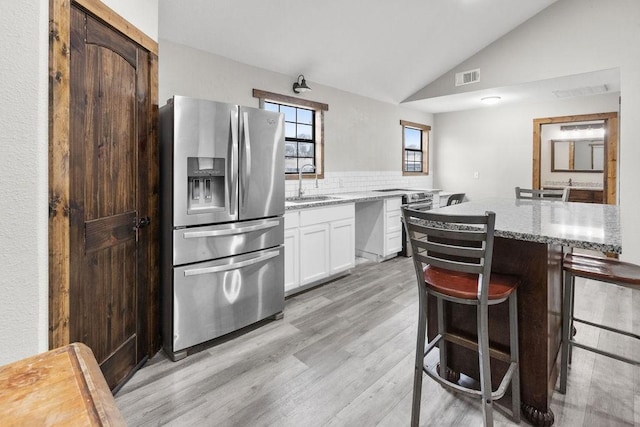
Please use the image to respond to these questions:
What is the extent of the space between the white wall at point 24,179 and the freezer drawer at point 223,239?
3.00 feet

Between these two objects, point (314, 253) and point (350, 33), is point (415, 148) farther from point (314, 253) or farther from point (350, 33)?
point (314, 253)

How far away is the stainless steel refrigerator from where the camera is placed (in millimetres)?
2258

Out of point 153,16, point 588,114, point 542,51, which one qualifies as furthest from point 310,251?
→ point 588,114

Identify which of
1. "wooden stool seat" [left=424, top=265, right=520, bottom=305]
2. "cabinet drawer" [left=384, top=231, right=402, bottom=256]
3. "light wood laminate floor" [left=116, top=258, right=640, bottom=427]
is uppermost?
"wooden stool seat" [left=424, top=265, right=520, bottom=305]

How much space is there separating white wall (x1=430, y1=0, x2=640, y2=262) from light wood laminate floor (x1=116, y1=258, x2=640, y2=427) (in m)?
1.54

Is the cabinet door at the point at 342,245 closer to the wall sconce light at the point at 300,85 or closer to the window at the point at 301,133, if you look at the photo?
the window at the point at 301,133

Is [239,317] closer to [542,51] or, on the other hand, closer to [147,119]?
[147,119]

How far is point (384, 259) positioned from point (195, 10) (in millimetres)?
3531

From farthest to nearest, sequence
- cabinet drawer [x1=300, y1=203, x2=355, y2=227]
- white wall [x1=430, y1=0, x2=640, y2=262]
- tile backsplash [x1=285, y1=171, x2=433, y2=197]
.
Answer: tile backsplash [x1=285, y1=171, x2=433, y2=197] < white wall [x1=430, y1=0, x2=640, y2=262] < cabinet drawer [x1=300, y1=203, x2=355, y2=227]

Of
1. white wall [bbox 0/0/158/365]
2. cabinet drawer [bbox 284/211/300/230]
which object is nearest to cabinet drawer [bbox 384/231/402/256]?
cabinet drawer [bbox 284/211/300/230]

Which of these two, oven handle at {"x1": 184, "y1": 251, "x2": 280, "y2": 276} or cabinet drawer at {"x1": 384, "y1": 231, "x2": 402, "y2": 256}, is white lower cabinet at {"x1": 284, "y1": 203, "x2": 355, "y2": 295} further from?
cabinet drawer at {"x1": 384, "y1": 231, "x2": 402, "y2": 256}

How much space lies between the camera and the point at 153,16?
2268 millimetres

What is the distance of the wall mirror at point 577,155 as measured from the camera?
7125mm

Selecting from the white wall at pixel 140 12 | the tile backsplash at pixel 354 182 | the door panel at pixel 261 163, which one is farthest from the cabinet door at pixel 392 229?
the white wall at pixel 140 12
